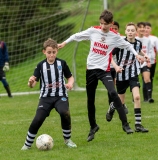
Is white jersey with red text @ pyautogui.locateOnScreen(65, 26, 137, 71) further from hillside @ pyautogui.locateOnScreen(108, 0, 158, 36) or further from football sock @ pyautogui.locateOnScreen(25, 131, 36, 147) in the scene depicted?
hillside @ pyautogui.locateOnScreen(108, 0, 158, 36)

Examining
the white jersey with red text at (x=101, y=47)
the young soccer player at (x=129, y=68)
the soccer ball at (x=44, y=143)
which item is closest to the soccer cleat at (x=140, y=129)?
the young soccer player at (x=129, y=68)

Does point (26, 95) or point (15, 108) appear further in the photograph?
point (26, 95)

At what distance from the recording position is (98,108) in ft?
44.7

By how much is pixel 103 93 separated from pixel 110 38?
25.6ft

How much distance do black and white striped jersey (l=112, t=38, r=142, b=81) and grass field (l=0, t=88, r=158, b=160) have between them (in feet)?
3.10

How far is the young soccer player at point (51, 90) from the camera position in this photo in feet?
27.6

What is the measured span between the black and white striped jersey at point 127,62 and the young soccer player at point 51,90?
2.13m

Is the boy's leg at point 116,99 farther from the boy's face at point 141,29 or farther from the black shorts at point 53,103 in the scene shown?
the boy's face at point 141,29

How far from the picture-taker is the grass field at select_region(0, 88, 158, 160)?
26.0ft

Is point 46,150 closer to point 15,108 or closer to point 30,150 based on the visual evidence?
point 30,150

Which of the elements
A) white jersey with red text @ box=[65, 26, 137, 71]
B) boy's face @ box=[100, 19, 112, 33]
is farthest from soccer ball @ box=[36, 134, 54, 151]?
boy's face @ box=[100, 19, 112, 33]

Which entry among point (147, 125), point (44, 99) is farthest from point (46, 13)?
point (44, 99)

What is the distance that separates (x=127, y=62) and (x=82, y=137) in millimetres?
1896

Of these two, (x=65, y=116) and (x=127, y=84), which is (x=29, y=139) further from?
(x=127, y=84)
